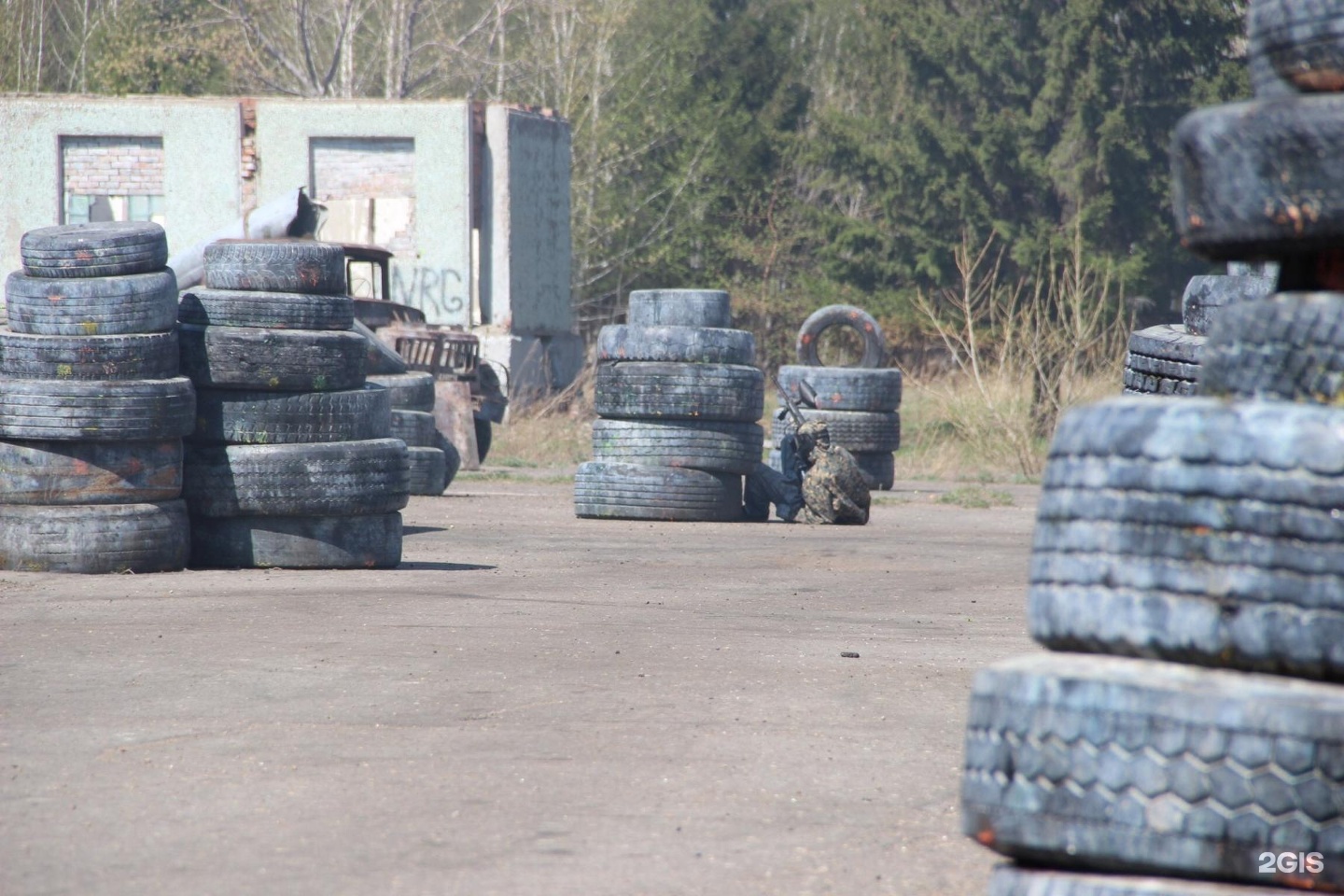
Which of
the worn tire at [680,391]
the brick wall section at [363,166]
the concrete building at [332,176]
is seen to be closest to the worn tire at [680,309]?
the worn tire at [680,391]

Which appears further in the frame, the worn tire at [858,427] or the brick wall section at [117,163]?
the brick wall section at [117,163]

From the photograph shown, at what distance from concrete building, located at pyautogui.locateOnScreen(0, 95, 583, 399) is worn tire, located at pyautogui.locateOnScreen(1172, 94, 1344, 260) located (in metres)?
22.5

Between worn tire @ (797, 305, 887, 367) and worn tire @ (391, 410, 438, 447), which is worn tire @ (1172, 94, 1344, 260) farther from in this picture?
worn tire @ (797, 305, 887, 367)

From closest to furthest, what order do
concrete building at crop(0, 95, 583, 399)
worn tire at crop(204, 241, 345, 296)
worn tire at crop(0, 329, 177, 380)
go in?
worn tire at crop(0, 329, 177, 380) < worn tire at crop(204, 241, 345, 296) < concrete building at crop(0, 95, 583, 399)

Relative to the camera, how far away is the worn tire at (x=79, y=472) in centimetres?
817

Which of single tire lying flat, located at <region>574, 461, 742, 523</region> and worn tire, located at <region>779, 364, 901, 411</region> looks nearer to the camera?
single tire lying flat, located at <region>574, 461, 742, 523</region>

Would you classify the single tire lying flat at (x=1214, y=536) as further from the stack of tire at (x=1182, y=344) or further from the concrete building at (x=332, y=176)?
the concrete building at (x=332, y=176)

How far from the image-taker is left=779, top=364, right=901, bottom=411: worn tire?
1565 cm

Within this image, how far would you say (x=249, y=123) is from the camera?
26.0 m

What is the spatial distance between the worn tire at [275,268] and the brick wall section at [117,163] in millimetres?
18587

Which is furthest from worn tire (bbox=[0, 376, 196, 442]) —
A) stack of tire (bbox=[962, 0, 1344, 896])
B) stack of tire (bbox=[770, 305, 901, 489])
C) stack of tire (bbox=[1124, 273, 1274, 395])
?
stack of tire (bbox=[770, 305, 901, 489])

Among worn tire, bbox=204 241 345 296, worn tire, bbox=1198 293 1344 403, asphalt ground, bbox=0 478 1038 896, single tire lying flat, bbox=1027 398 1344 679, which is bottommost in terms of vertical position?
asphalt ground, bbox=0 478 1038 896

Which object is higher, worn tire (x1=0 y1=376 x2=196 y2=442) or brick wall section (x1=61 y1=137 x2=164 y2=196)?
brick wall section (x1=61 y1=137 x2=164 y2=196)

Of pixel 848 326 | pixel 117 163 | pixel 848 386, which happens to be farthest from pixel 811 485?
pixel 117 163
